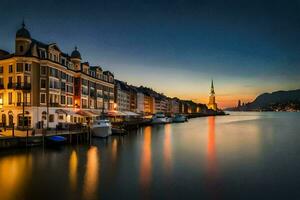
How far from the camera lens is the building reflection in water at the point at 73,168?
2757 cm

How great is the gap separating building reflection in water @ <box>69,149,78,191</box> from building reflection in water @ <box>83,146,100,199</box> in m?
1.10

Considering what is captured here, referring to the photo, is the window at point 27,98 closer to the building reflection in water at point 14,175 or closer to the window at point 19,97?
the window at point 19,97

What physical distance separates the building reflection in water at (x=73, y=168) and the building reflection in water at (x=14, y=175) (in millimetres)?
4460

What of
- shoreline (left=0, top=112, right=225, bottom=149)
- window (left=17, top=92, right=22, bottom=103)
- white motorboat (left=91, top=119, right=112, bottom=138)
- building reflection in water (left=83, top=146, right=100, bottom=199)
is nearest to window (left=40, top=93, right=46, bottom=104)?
window (left=17, top=92, right=22, bottom=103)

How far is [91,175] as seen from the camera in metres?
31.1

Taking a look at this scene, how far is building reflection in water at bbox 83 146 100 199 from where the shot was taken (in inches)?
990

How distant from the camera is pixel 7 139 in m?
42.3

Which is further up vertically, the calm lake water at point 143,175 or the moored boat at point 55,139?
the moored boat at point 55,139

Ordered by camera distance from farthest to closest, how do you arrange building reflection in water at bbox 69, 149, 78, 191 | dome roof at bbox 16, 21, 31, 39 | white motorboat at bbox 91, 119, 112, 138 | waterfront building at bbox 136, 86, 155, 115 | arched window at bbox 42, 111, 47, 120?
1. waterfront building at bbox 136, 86, 155, 115
2. white motorboat at bbox 91, 119, 112, 138
3. arched window at bbox 42, 111, 47, 120
4. dome roof at bbox 16, 21, 31, 39
5. building reflection in water at bbox 69, 149, 78, 191

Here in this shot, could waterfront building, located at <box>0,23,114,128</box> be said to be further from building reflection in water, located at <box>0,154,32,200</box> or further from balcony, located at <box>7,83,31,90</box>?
building reflection in water, located at <box>0,154,32,200</box>

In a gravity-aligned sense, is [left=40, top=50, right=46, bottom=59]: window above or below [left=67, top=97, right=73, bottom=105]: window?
above

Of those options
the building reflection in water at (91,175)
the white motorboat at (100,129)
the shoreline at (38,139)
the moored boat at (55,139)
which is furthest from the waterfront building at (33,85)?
the building reflection in water at (91,175)

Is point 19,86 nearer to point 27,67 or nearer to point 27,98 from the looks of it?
point 27,98

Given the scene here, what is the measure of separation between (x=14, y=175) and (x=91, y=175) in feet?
28.0
